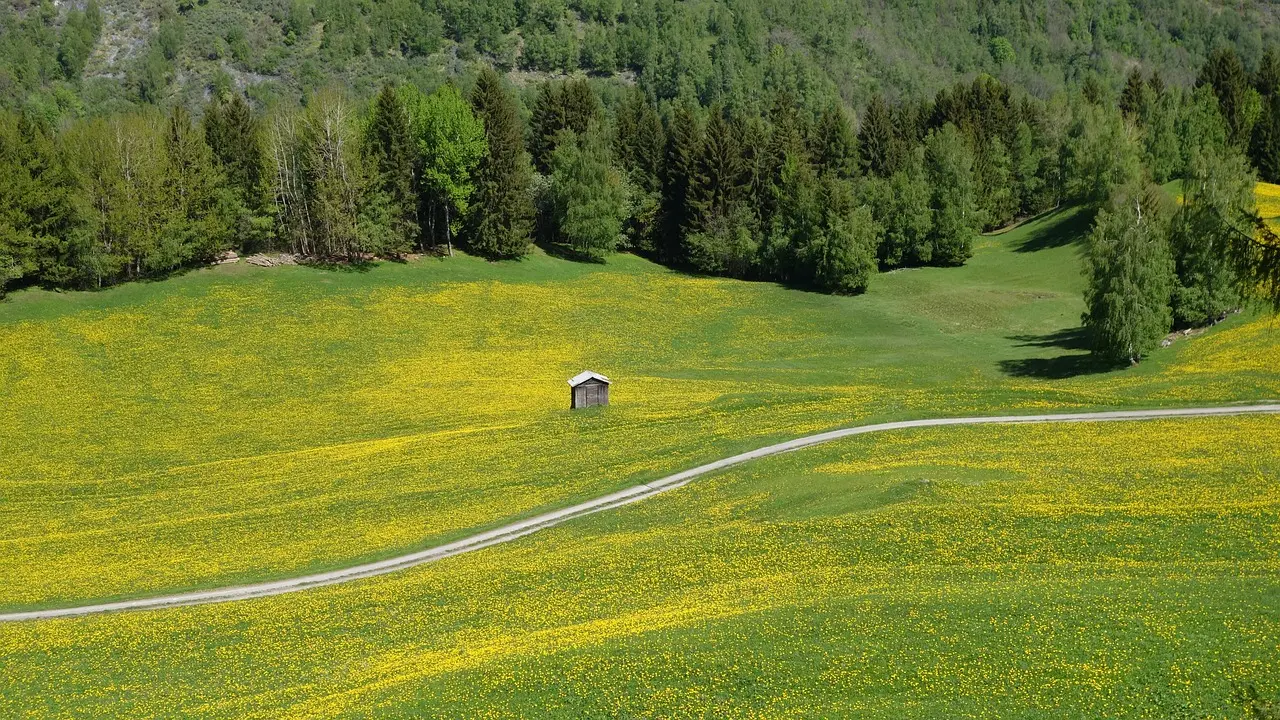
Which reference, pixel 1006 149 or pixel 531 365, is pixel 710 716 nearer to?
pixel 531 365

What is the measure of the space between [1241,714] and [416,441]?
42.9 metres

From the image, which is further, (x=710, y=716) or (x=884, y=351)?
(x=884, y=351)

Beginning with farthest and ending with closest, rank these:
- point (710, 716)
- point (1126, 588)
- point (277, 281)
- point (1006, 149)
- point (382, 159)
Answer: point (1006, 149) → point (382, 159) → point (277, 281) → point (1126, 588) → point (710, 716)

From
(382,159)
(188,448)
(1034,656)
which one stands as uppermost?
(382,159)

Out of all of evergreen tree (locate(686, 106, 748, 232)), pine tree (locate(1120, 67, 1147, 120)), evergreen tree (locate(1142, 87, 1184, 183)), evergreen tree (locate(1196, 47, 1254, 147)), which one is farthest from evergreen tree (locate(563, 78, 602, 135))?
evergreen tree (locate(1196, 47, 1254, 147))

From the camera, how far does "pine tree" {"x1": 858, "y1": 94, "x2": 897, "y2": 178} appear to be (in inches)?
4788

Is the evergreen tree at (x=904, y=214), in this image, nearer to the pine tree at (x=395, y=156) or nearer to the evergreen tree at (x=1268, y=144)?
the evergreen tree at (x=1268, y=144)

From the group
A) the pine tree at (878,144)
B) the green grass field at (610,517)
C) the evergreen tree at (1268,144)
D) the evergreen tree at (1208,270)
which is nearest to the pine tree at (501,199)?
the green grass field at (610,517)

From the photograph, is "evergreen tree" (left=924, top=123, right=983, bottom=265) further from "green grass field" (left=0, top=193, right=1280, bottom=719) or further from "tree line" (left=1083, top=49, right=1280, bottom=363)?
"green grass field" (left=0, top=193, right=1280, bottom=719)

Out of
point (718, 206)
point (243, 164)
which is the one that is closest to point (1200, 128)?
point (718, 206)

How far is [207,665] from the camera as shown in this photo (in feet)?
97.3

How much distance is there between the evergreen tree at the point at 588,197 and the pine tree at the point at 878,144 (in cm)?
3275

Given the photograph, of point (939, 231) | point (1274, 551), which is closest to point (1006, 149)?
point (939, 231)

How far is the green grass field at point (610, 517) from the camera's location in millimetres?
25219
